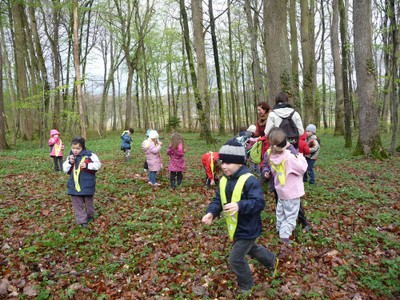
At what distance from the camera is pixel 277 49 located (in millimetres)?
8047

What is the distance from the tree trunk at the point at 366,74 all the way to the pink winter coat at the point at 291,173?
321 inches

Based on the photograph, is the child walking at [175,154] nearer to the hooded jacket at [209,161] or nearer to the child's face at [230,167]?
the hooded jacket at [209,161]

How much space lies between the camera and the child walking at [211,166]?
8023 millimetres

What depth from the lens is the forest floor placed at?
3740 millimetres

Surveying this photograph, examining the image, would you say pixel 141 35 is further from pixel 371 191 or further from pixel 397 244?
pixel 397 244

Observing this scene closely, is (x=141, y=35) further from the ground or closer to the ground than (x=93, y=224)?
further from the ground

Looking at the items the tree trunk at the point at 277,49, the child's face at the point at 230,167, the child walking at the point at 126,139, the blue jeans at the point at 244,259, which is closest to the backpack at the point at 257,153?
the tree trunk at the point at 277,49

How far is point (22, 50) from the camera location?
65.7 feet

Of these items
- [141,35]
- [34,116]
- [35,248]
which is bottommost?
[35,248]

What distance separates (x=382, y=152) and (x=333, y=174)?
3.46m

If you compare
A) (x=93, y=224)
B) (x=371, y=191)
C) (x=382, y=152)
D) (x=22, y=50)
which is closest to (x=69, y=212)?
(x=93, y=224)

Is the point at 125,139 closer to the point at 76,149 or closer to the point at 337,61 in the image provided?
the point at 76,149

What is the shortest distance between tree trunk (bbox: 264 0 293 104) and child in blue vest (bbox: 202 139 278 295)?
5292 millimetres

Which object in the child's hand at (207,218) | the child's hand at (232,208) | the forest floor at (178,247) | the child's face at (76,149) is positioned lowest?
the forest floor at (178,247)
